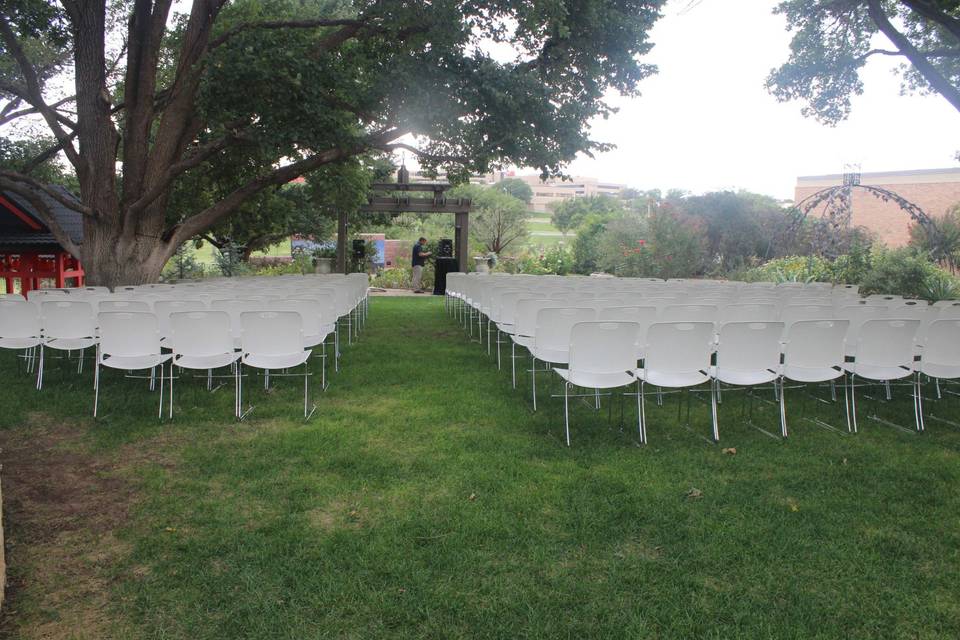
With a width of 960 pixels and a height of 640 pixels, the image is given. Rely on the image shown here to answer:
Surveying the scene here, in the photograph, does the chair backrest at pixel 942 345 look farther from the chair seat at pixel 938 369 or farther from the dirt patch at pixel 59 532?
the dirt patch at pixel 59 532

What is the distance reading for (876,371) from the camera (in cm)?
476

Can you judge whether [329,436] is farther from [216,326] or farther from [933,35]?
[933,35]

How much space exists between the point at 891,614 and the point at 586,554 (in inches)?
46.6

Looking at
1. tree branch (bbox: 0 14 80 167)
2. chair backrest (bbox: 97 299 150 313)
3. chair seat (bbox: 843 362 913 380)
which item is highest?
tree branch (bbox: 0 14 80 167)

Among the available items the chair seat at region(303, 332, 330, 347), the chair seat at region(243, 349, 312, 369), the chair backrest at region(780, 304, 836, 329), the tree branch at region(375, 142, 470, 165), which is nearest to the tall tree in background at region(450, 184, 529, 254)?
the tree branch at region(375, 142, 470, 165)

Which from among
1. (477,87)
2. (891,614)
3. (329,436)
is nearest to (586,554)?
(891,614)

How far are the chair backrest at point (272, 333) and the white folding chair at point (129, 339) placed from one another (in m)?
0.70

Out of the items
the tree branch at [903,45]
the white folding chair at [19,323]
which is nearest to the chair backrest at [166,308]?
the white folding chair at [19,323]

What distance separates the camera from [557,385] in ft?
21.7

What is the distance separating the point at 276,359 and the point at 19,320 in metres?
2.88

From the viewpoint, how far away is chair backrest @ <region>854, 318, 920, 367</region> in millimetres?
4691

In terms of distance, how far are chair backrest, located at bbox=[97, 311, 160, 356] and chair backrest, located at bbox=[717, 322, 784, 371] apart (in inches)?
177

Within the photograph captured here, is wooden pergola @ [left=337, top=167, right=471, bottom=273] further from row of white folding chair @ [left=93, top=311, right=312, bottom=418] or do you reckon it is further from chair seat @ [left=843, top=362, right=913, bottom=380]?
chair seat @ [left=843, top=362, right=913, bottom=380]

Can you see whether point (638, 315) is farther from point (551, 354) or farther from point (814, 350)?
point (814, 350)
